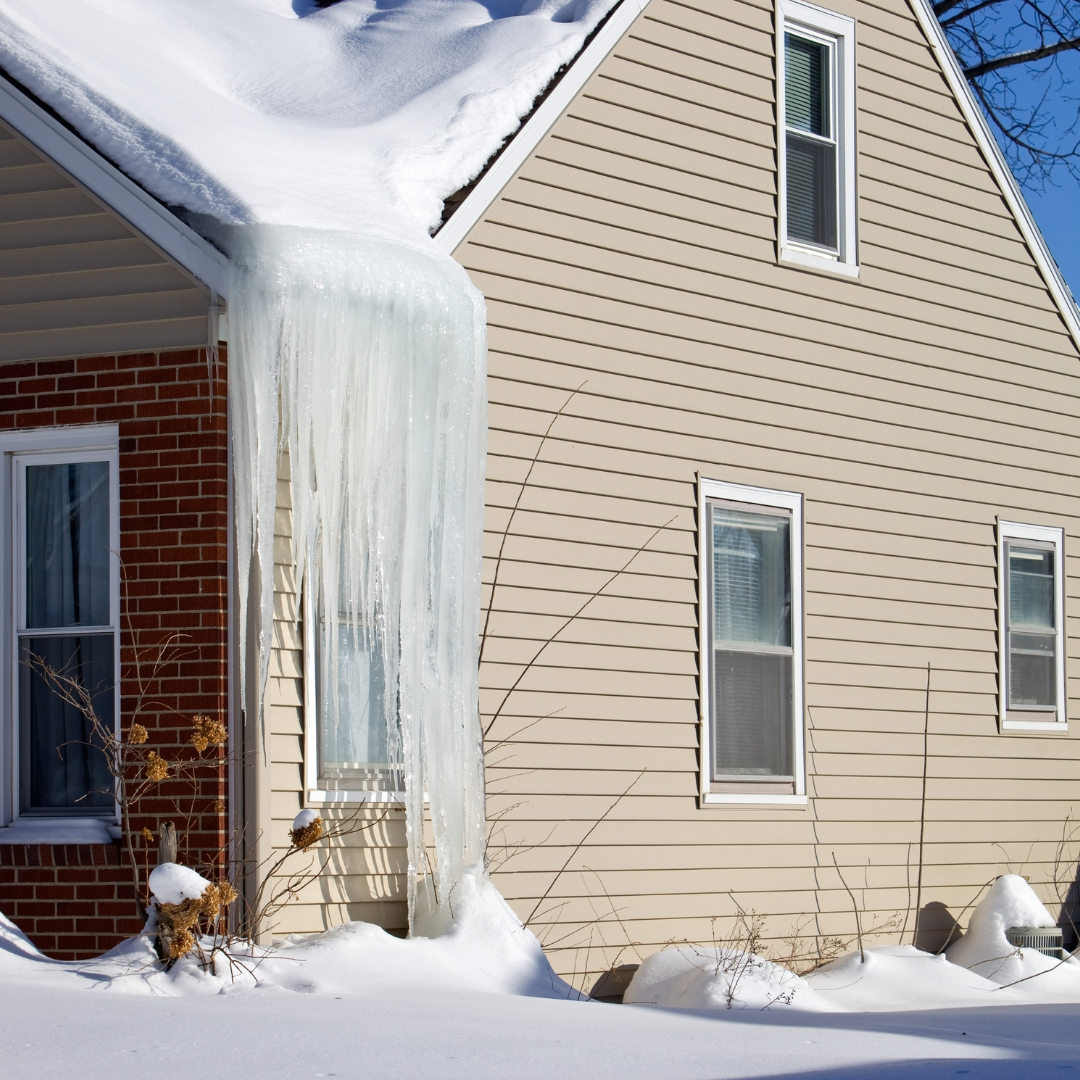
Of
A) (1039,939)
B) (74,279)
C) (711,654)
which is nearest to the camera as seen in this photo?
(74,279)

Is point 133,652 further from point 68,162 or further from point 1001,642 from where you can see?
point 1001,642

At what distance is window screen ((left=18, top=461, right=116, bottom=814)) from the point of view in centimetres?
698

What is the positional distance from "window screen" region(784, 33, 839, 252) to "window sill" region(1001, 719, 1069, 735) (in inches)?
126

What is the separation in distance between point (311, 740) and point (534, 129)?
3.27 meters

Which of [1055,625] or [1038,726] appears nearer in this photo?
[1038,726]

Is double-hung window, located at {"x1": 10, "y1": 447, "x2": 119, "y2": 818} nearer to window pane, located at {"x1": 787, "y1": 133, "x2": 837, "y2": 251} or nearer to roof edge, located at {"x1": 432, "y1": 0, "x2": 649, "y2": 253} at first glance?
roof edge, located at {"x1": 432, "y1": 0, "x2": 649, "y2": 253}

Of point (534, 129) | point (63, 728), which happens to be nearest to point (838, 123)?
point (534, 129)

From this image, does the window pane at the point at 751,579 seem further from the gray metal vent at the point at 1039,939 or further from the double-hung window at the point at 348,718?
the double-hung window at the point at 348,718

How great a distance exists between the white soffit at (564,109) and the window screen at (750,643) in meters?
Result: 2.11

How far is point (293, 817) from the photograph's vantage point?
269 inches

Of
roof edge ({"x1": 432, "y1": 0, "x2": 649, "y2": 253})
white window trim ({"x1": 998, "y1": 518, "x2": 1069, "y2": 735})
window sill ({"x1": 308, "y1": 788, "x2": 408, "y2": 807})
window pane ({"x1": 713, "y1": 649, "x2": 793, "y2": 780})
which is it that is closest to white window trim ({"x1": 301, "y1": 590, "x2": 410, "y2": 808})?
window sill ({"x1": 308, "y1": 788, "x2": 408, "y2": 807})

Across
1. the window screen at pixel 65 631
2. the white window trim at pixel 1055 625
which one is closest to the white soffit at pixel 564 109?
the white window trim at pixel 1055 625

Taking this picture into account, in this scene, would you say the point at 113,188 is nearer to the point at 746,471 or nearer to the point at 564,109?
the point at 564,109

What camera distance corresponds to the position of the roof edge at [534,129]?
307 inches
